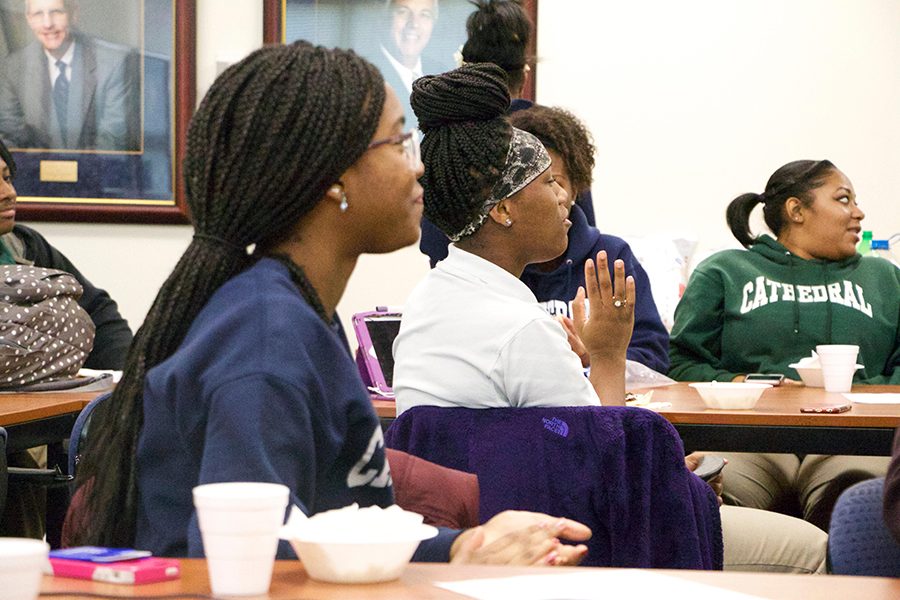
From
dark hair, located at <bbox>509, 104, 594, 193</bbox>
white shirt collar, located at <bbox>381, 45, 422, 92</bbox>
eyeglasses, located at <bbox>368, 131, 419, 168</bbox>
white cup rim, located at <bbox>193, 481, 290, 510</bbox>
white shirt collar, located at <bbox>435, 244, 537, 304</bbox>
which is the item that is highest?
eyeglasses, located at <bbox>368, 131, 419, 168</bbox>

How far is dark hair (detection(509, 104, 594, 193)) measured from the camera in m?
3.04

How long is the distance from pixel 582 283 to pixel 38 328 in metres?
1.41

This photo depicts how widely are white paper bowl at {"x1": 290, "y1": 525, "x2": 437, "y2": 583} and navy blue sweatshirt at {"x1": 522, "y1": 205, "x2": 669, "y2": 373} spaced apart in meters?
2.05

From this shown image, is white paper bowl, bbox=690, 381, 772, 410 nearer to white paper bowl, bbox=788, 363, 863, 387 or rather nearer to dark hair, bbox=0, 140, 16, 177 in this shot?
white paper bowl, bbox=788, 363, 863, 387

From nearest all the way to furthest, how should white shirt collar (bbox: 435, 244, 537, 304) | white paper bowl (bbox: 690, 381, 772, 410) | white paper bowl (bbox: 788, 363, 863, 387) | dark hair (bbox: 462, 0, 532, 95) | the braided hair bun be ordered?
white shirt collar (bbox: 435, 244, 537, 304)
the braided hair bun
white paper bowl (bbox: 690, 381, 772, 410)
white paper bowl (bbox: 788, 363, 863, 387)
dark hair (bbox: 462, 0, 532, 95)

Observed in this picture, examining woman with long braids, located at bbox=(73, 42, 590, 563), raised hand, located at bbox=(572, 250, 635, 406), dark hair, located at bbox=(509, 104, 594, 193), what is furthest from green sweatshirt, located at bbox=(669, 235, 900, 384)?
woman with long braids, located at bbox=(73, 42, 590, 563)

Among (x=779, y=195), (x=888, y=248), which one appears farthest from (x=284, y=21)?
(x=888, y=248)

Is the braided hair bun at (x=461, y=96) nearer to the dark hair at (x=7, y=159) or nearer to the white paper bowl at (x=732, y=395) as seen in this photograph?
the white paper bowl at (x=732, y=395)

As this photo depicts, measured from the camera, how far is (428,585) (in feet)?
3.37

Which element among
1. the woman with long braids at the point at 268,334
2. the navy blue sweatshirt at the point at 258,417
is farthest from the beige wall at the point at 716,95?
→ the navy blue sweatshirt at the point at 258,417

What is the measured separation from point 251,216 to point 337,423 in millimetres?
250

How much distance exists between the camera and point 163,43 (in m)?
5.04

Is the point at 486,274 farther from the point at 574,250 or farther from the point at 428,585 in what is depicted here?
the point at 574,250

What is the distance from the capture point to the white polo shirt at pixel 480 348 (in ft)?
5.93
